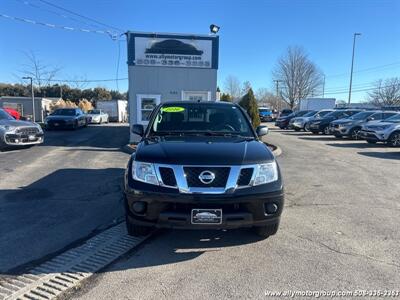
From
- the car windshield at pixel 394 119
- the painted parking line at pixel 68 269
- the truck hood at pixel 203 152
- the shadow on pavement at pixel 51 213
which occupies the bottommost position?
the painted parking line at pixel 68 269

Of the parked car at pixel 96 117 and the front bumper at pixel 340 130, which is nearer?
the front bumper at pixel 340 130

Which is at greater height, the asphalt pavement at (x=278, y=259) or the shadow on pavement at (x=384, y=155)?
the shadow on pavement at (x=384, y=155)

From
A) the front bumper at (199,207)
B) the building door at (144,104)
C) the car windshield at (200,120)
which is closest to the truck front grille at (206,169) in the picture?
the front bumper at (199,207)

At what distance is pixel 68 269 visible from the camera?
3699 mm

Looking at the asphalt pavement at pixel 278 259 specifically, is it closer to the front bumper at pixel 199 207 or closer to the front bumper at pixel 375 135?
the front bumper at pixel 199 207

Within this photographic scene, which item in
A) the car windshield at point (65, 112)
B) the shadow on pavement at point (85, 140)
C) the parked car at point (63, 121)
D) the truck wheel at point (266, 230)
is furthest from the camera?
the car windshield at point (65, 112)

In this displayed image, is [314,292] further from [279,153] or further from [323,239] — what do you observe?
[279,153]

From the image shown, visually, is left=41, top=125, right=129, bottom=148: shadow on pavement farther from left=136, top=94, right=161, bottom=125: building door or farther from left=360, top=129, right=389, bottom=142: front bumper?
left=360, top=129, right=389, bottom=142: front bumper

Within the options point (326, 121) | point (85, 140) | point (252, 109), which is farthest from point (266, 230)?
point (326, 121)

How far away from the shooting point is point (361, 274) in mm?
3641

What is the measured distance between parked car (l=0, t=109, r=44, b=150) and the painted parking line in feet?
31.4

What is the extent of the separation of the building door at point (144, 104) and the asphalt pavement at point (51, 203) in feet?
16.4

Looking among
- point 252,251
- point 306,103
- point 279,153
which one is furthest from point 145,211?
point 306,103

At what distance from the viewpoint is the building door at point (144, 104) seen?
15727mm
